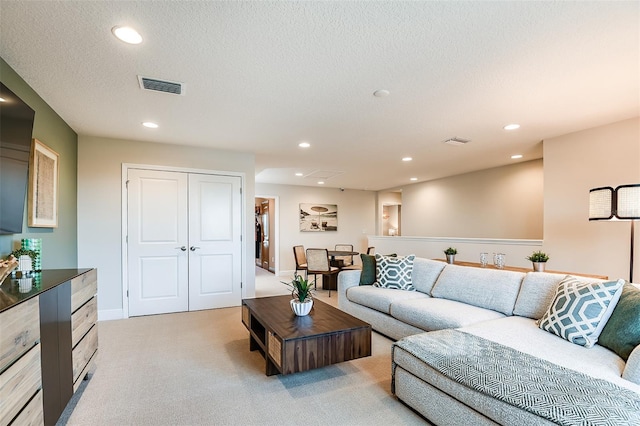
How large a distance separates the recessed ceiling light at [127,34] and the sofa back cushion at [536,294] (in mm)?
3522

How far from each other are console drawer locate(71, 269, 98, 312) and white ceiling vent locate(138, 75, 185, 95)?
1567 mm

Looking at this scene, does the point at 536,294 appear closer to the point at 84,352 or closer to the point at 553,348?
the point at 553,348

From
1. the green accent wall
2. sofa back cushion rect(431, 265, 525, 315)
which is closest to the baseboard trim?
the green accent wall

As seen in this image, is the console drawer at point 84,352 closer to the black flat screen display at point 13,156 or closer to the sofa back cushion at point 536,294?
the black flat screen display at point 13,156

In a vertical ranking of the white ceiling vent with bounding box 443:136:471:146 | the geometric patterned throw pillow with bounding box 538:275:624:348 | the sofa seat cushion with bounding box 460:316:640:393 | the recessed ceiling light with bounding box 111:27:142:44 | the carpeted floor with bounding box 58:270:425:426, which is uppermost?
the recessed ceiling light with bounding box 111:27:142:44

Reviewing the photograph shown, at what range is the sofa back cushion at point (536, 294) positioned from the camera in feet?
8.35

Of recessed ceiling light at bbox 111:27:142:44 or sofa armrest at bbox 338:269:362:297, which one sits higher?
recessed ceiling light at bbox 111:27:142:44

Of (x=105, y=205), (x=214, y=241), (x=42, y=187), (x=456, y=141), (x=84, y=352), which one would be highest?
(x=456, y=141)

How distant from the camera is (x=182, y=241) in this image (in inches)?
175

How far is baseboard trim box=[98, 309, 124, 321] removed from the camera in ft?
13.3

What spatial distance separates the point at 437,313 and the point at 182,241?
351cm

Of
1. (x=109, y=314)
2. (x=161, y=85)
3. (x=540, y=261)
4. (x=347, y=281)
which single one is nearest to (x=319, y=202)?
(x=347, y=281)

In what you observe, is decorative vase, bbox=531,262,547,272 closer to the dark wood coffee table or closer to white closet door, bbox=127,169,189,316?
the dark wood coffee table

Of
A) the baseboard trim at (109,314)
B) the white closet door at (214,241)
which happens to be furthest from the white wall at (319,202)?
the baseboard trim at (109,314)
